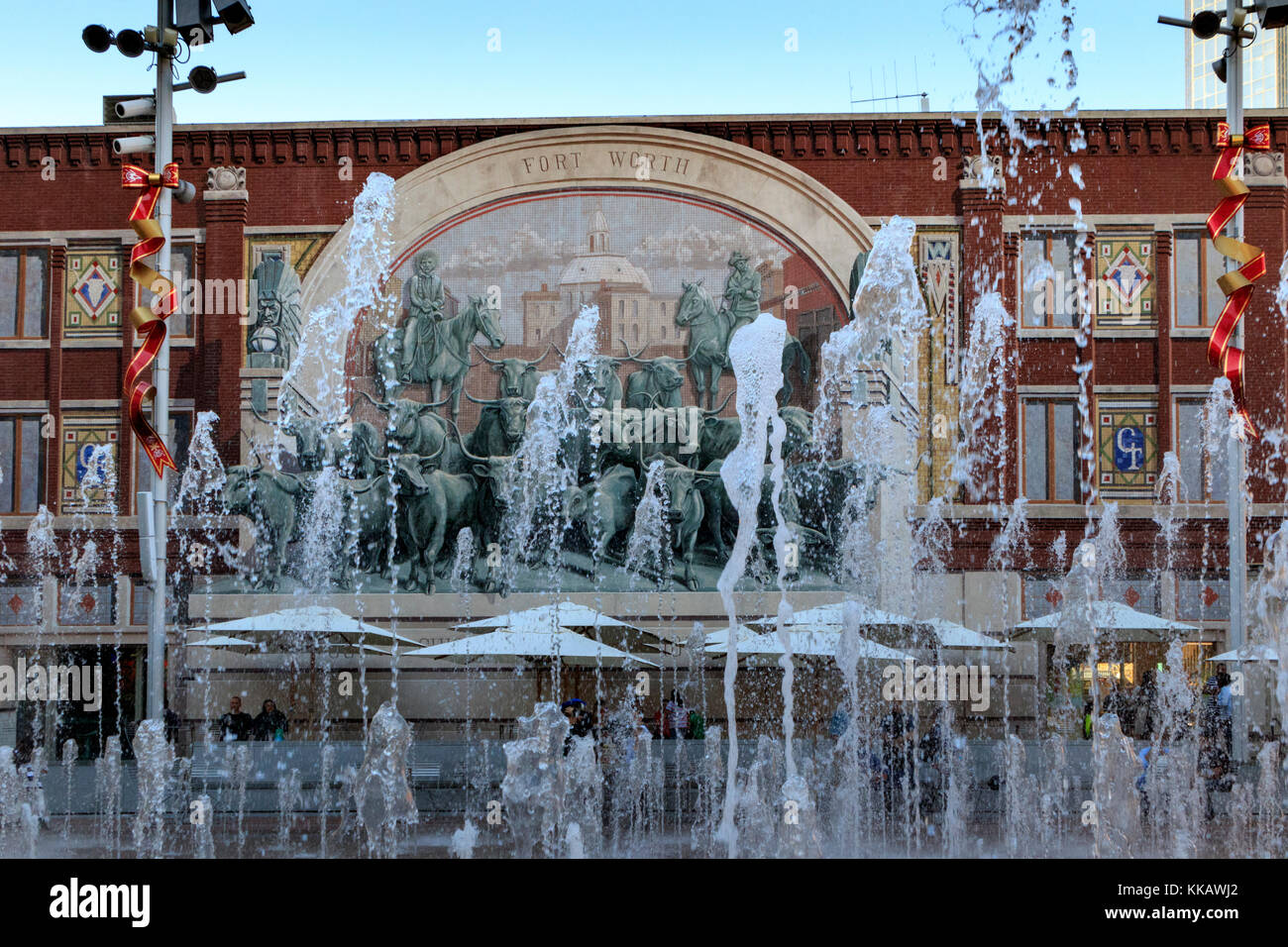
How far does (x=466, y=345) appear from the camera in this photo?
23.7 metres

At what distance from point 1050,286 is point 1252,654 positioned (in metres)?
6.75

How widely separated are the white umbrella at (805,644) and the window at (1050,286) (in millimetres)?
6671

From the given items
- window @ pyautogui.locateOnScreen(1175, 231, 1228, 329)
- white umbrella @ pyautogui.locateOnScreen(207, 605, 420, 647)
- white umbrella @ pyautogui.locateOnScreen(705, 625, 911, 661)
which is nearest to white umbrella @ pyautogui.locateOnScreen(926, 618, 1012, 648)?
white umbrella @ pyautogui.locateOnScreen(705, 625, 911, 661)

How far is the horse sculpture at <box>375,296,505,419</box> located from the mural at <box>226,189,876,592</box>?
30mm

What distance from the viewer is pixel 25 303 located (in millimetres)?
24625

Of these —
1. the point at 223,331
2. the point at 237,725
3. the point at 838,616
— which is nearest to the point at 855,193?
the point at 838,616

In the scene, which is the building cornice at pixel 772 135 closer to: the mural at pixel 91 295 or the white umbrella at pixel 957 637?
the mural at pixel 91 295

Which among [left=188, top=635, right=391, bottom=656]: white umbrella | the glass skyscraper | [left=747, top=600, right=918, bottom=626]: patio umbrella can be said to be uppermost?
the glass skyscraper

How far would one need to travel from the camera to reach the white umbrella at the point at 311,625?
20281mm

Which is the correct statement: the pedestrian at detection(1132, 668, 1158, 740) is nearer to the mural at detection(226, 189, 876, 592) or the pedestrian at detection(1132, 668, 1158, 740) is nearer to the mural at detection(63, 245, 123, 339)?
the mural at detection(226, 189, 876, 592)

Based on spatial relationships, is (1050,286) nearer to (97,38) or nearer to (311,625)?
(311,625)

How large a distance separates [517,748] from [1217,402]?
1568 cm

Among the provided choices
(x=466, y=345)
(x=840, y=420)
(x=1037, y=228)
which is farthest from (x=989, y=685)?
(x=466, y=345)

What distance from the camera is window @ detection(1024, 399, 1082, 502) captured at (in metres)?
24.0
